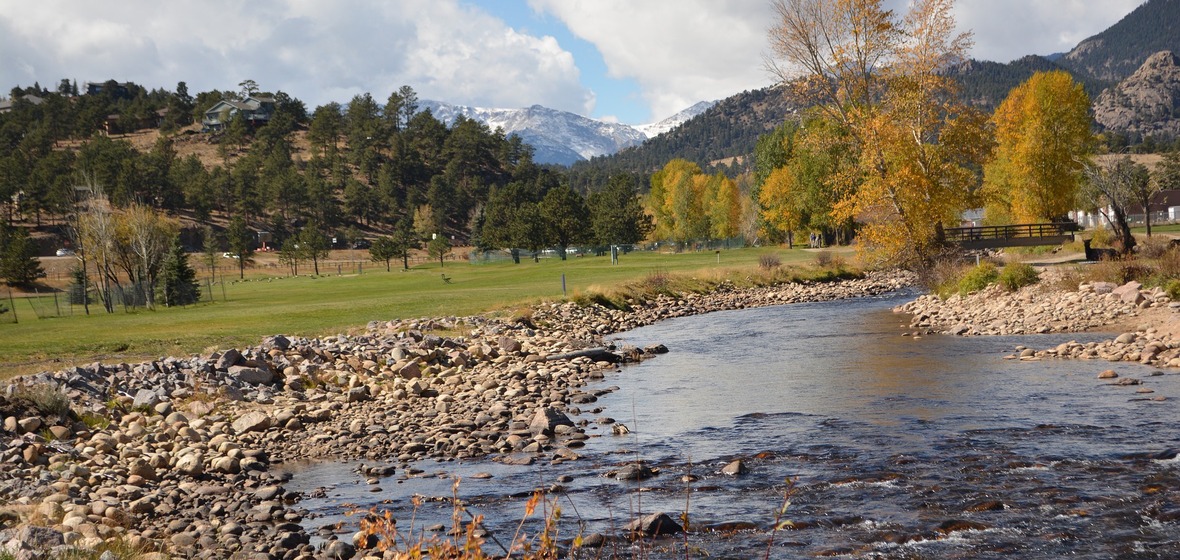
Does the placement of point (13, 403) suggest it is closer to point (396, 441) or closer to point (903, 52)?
point (396, 441)

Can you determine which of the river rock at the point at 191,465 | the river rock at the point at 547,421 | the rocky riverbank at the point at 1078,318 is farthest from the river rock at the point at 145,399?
the rocky riverbank at the point at 1078,318

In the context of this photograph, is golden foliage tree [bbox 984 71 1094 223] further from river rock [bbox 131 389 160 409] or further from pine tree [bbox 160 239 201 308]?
river rock [bbox 131 389 160 409]

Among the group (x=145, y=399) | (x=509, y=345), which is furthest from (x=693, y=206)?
(x=145, y=399)

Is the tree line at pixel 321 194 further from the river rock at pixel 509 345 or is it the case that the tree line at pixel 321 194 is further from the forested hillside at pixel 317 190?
the river rock at pixel 509 345

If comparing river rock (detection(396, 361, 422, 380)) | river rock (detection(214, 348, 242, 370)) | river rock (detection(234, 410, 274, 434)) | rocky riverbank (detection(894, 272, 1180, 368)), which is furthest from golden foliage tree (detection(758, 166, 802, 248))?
river rock (detection(234, 410, 274, 434))

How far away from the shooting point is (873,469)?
14078 millimetres

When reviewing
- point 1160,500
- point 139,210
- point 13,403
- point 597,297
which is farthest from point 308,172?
point 1160,500

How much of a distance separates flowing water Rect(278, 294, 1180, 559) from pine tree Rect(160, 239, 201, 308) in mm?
40857

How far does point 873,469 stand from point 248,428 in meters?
12.8

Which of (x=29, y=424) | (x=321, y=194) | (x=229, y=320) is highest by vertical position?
(x=321, y=194)

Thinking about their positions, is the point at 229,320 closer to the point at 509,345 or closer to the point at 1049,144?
the point at 509,345

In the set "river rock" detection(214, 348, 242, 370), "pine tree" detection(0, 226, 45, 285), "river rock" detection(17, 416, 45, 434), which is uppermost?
"pine tree" detection(0, 226, 45, 285)

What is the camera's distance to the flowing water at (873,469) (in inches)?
435

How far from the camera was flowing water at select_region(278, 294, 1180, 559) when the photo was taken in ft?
36.2
